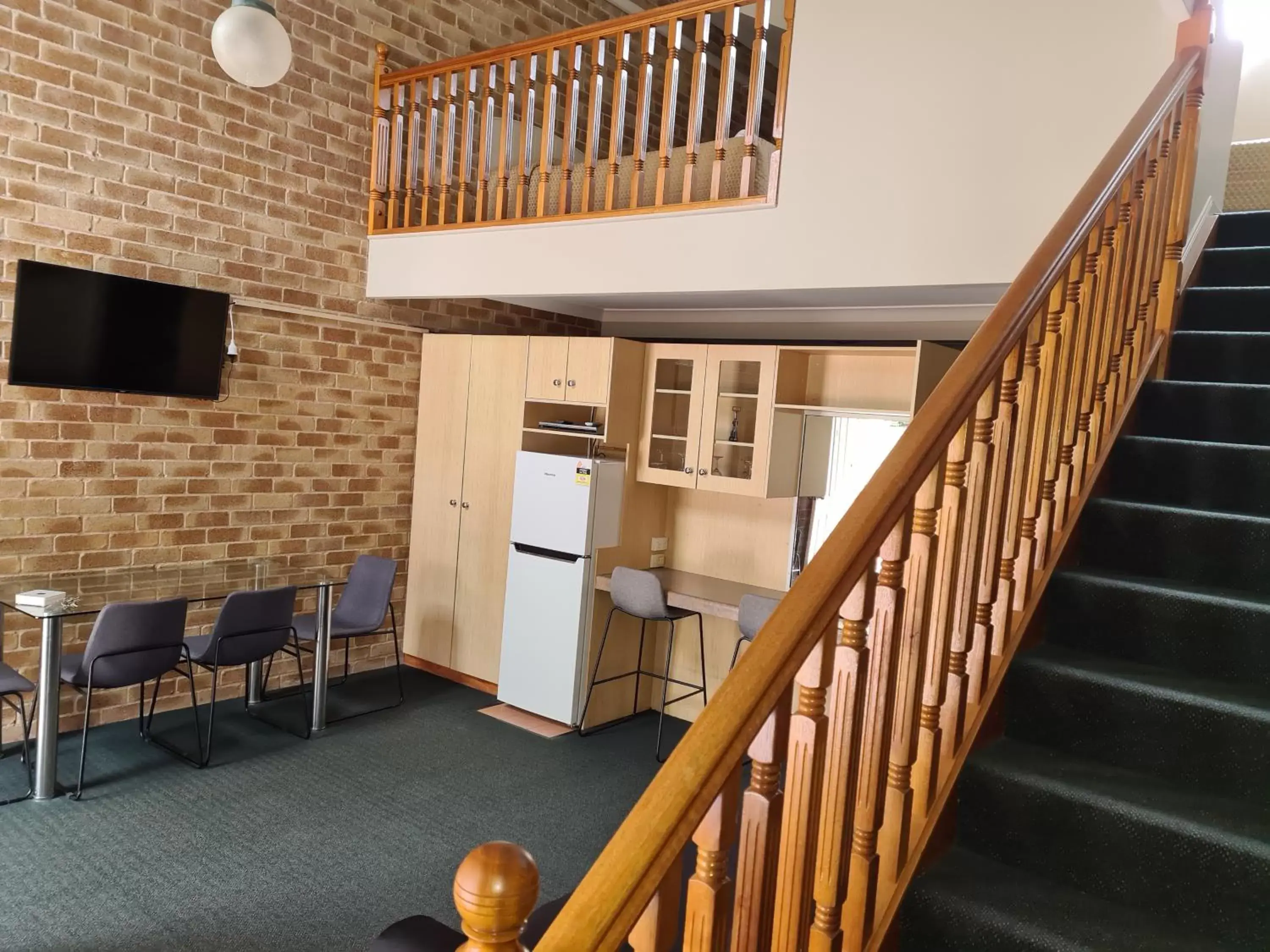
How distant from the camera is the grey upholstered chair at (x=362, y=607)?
5.07 m

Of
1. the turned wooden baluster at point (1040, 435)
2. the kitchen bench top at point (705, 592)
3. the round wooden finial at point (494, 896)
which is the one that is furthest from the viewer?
the kitchen bench top at point (705, 592)

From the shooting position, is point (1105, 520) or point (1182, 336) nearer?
point (1105, 520)

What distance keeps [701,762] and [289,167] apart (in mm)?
4973

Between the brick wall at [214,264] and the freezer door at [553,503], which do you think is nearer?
the brick wall at [214,264]

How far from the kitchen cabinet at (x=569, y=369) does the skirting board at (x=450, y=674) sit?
1794 millimetres

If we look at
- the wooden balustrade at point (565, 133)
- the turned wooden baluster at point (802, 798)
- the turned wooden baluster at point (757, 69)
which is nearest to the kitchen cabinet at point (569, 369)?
the wooden balustrade at point (565, 133)

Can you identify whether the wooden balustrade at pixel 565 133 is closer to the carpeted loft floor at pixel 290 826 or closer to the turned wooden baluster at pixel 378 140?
the turned wooden baluster at pixel 378 140

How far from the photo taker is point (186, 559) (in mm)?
4949

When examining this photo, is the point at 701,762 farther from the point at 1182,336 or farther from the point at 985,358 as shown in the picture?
the point at 1182,336

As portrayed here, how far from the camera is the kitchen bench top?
4664mm

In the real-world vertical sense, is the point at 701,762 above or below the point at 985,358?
below

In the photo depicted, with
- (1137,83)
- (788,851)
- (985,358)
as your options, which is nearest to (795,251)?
(1137,83)

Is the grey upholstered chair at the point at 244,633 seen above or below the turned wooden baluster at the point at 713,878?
below

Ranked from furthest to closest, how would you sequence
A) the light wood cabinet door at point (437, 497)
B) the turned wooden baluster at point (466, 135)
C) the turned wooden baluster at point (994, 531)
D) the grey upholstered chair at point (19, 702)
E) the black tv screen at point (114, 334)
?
the light wood cabinet door at point (437, 497) < the turned wooden baluster at point (466, 135) < the black tv screen at point (114, 334) < the grey upholstered chair at point (19, 702) < the turned wooden baluster at point (994, 531)
